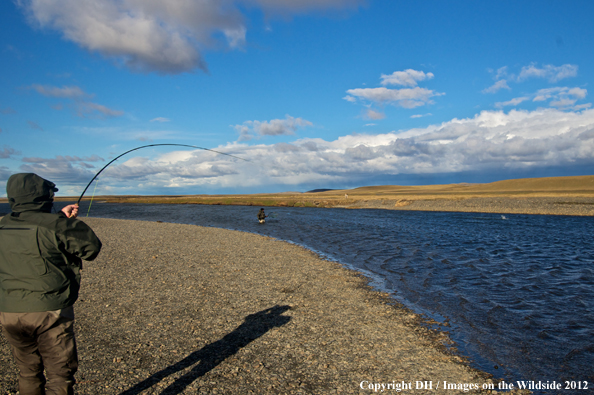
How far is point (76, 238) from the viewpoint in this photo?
13.1ft

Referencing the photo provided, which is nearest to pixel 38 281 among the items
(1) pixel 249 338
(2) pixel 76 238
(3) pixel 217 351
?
(2) pixel 76 238

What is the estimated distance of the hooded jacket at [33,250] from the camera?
155 inches

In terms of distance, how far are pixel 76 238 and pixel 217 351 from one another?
14.2 ft

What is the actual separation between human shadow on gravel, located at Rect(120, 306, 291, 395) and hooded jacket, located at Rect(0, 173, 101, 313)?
105 inches

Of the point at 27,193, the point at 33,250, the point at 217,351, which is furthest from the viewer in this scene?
the point at 217,351

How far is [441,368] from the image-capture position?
683 centimetres

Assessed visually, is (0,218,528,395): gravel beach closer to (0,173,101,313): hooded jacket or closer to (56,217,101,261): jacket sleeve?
(0,173,101,313): hooded jacket

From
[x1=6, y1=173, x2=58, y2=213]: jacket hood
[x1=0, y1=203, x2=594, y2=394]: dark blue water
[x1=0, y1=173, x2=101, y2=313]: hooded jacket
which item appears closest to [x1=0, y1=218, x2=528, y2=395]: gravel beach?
[x1=0, y1=203, x2=594, y2=394]: dark blue water

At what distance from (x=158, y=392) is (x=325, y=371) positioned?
2.94m

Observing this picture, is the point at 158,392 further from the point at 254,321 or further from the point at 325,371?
the point at 254,321

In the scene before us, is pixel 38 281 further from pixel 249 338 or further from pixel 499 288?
pixel 499 288

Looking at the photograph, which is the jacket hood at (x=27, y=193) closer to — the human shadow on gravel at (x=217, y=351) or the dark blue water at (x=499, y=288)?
the human shadow on gravel at (x=217, y=351)

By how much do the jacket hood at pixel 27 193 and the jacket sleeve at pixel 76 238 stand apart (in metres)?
0.36

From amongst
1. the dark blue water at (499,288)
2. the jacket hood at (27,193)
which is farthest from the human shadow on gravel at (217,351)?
the dark blue water at (499,288)
